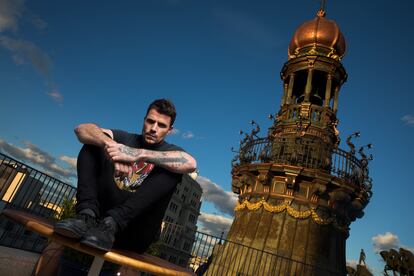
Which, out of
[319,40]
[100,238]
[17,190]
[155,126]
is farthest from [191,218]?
[100,238]

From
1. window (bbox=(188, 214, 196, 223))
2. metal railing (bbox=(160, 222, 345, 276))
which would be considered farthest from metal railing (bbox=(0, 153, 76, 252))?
window (bbox=(188, 214, 196, 223))

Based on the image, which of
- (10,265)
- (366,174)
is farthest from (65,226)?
(366,174)

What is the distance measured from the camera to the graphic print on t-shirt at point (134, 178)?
2562 mm

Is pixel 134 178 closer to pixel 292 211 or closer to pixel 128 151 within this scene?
pixel 128 151

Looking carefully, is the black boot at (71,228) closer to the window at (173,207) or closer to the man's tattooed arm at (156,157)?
the man's tattooed arm at (156,157)

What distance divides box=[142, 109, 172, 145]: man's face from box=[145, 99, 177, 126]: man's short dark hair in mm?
33

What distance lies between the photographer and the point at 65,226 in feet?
5.59

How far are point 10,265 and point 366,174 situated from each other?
1314cm

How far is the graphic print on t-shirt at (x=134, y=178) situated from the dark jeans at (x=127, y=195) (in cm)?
A: 5

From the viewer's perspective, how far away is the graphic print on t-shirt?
256 cm

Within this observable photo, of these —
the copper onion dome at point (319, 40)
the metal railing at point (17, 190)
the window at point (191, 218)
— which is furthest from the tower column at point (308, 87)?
the window at point (191, 218)

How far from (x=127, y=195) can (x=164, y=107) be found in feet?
3.11

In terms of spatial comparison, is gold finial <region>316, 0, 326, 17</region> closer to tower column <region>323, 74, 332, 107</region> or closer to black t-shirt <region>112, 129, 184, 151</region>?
tower column <region>323, 74, 332, 107</region>

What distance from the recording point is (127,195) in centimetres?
256
